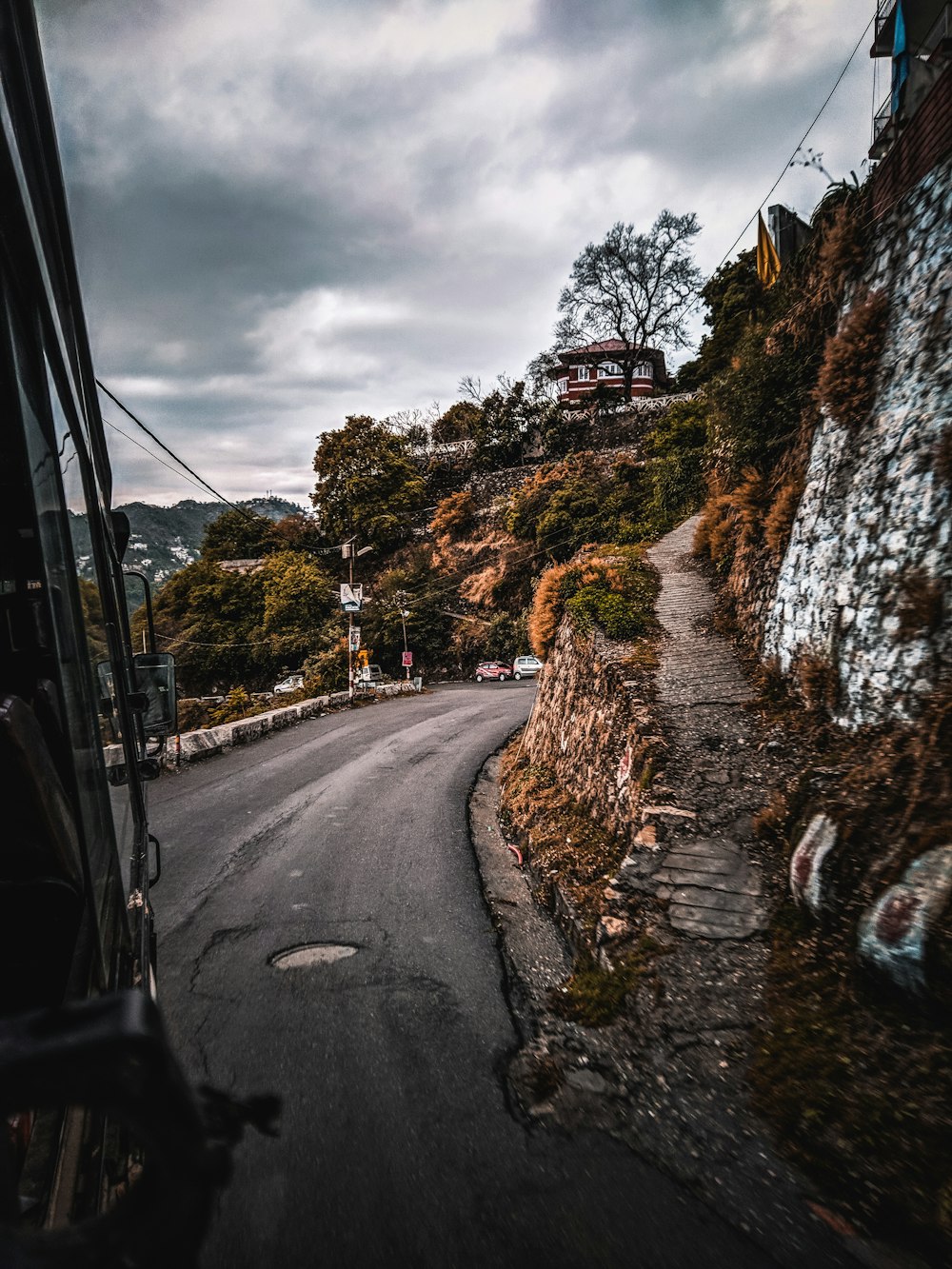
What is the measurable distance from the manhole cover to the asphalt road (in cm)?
7

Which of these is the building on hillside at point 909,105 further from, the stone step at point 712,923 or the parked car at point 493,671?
the parked car at point 493,671

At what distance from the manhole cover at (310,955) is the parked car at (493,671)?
76.9ft

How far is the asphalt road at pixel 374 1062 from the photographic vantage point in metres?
2.51

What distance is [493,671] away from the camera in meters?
28.9

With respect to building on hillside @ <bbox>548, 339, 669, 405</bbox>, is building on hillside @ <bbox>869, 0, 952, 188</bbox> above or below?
below

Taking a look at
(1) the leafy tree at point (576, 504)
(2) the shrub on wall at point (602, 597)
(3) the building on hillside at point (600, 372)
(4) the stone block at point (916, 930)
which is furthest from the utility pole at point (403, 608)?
(4) the stone block at point (916, 930)

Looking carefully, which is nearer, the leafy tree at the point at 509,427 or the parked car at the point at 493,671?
the parked car at the point at 493,671

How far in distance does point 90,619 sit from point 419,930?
4084mm

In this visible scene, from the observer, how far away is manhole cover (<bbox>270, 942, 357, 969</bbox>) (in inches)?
183

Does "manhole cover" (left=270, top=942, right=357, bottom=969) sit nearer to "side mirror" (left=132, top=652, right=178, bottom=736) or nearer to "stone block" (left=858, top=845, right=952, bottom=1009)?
"side mirror" (left=132, top=652, right=178, bottom=736)

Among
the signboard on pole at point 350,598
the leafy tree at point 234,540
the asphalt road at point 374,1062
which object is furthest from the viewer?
the leafy tree at point 234,540

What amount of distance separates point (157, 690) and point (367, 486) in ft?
132

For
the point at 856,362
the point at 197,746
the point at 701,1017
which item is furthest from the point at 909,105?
the point at 197,746

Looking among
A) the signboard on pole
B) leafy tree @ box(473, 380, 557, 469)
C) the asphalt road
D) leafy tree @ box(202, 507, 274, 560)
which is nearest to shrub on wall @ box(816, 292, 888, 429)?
the asphalt road
